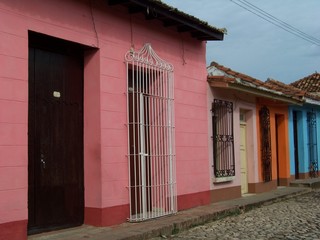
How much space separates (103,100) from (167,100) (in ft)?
Answer: 5.74

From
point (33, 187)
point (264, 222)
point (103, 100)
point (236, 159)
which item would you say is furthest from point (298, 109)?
point (33, 187)

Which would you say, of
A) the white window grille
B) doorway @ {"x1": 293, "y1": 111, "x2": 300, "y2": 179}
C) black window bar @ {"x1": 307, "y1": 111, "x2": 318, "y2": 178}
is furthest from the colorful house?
black window bar @ {"x1": 307, "y1": 111, "x2": 318, "y2": 178}

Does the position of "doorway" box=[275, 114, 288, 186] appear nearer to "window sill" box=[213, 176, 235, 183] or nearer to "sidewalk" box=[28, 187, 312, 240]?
"sidewalk" box=[28, 187, 312, 240]

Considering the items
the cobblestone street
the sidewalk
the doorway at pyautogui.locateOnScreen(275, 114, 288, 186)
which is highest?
the doorway at pyautogui.locateOnScreen(275, 114, 288, 186)

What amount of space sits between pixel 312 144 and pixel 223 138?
786 cm

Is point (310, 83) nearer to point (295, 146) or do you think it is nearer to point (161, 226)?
point (295, 146)

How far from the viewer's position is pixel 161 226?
7.69m

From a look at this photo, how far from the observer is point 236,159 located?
12.1m

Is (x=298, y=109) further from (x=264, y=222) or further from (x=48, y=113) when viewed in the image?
(x=48, y=113)

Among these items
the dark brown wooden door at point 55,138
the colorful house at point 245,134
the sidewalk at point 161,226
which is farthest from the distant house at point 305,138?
the dark brown wooden door at point 55,138

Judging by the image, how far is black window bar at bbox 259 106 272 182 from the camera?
13.7 metres

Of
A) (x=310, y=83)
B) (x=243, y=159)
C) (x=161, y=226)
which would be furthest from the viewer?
(x=310, y=83)

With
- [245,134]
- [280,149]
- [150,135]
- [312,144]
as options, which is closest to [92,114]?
[150,135]

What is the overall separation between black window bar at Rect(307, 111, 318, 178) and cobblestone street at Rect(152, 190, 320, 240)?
6.68m
